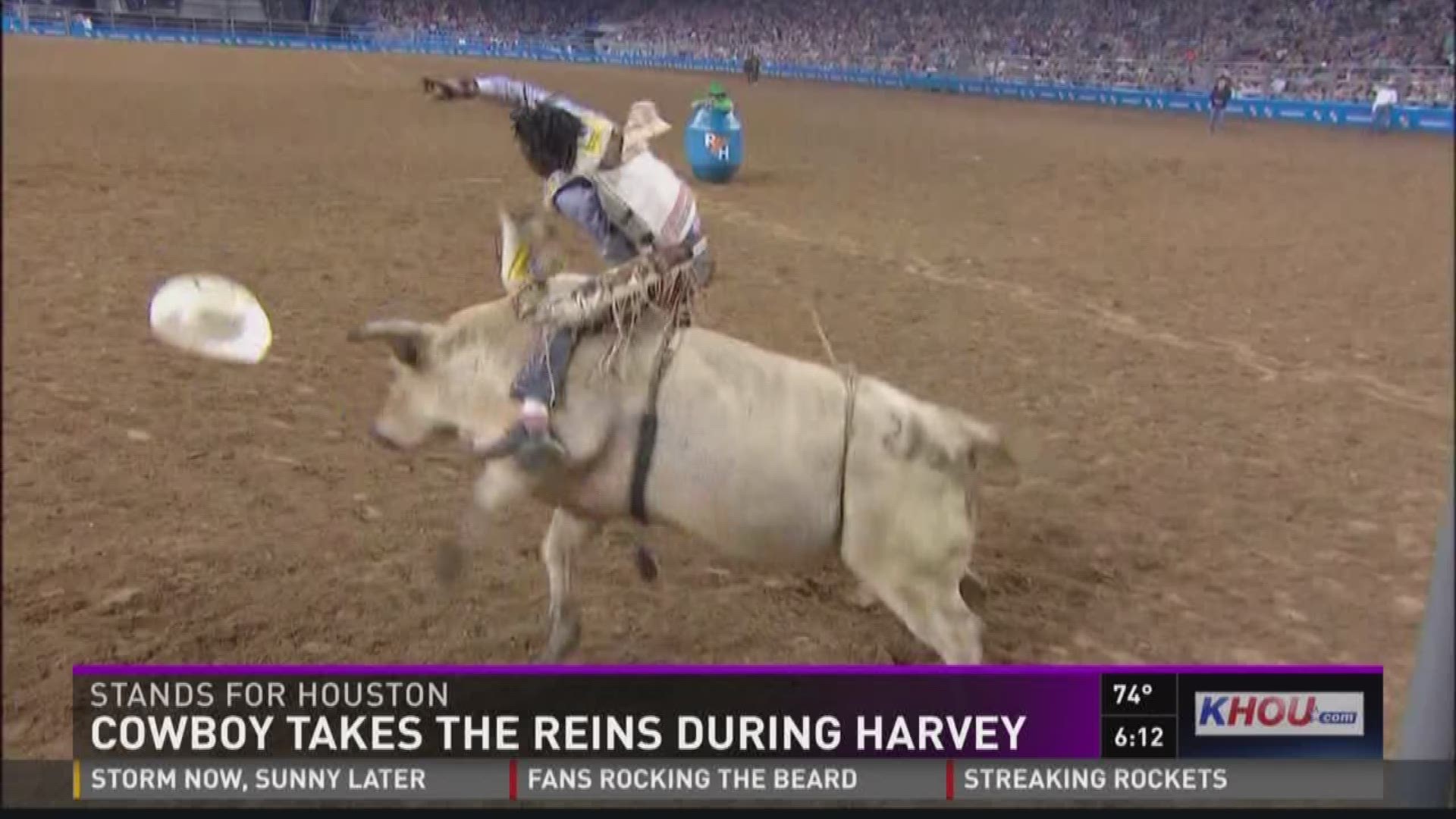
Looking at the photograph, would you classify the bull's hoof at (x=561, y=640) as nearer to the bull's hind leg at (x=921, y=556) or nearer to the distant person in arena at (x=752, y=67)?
the bull's hind leg at (x=921, y=556)

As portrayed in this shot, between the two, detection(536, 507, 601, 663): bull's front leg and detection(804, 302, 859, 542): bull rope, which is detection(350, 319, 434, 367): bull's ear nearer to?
detection(536, 507, 601, 663): bull's front leg

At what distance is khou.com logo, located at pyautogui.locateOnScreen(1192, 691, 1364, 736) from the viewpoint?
2.04 meters

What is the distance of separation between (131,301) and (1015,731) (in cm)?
528

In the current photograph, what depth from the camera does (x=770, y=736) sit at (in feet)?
6.91

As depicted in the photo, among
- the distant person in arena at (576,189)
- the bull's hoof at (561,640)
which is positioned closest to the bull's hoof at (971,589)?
the bull's hoof at (561,640)

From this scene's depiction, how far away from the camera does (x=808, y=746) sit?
6.88 ft

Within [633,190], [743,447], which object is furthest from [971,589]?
[633,190]

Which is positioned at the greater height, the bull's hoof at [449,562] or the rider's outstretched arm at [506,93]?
the rider's outstretched arm at [506,93]

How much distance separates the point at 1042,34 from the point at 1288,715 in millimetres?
1752

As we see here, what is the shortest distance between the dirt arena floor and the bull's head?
0.61 meters

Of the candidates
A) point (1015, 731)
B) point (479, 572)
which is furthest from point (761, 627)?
point (1015, 731)

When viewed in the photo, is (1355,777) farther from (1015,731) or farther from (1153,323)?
(1153,323)

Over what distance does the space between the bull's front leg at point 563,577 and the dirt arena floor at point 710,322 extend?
0.23 ft

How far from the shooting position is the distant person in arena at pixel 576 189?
2.47 metres
